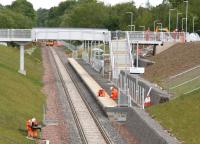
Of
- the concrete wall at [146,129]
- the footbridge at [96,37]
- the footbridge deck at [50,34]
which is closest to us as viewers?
the concrete wall at [146,129]

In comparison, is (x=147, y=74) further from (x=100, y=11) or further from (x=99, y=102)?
(x=100, y=11)

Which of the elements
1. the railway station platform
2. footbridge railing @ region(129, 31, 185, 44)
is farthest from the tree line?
the railway station platform

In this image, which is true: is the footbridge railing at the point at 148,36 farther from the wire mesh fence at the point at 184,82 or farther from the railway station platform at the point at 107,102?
the wire mesh fence at the point at 184,82

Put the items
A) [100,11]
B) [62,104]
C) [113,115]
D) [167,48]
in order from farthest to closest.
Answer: [100,11], [167,48], [62,104], [113,115]

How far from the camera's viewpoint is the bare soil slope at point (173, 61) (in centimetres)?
5653

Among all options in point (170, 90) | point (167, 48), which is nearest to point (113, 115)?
point (170, 90)

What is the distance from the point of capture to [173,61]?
6284 centimetres

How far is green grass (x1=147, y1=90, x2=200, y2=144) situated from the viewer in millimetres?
28891

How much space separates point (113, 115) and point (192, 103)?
946 cm

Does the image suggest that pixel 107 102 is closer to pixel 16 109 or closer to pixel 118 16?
pixel 16 109

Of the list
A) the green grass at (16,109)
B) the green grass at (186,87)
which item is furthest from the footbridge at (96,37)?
the green grass at (186,87)

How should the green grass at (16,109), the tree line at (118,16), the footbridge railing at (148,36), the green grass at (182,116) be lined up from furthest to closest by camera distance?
the tree line at (118,16)
the footbridge railing at (148,36)
the green grass at (16,109)
the green grass at (182,116)

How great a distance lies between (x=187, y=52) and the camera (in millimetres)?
64562

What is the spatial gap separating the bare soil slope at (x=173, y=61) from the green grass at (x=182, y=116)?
16567 millimetres
